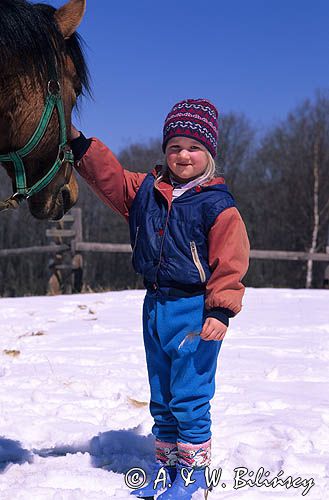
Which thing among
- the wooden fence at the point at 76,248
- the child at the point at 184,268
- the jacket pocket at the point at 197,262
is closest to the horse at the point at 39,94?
the child at the point at 184,268

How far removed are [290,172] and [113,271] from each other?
25.8ft

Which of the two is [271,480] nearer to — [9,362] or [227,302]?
[227,302]

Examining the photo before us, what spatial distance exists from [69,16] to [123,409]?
6.10 ft

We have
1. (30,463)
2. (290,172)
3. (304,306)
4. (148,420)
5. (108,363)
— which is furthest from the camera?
(290,172)

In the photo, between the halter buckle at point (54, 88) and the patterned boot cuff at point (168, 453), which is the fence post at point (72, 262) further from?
the halter buckle at point (54, 88)

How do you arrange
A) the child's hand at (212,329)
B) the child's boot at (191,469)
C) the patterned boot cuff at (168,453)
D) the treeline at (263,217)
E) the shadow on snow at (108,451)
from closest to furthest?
the child's hand at (212,329), the child's boot at (191,469), the patterned boot cuff at (168,453), the shadow on snow at (108,451), the treeline at (263,217)

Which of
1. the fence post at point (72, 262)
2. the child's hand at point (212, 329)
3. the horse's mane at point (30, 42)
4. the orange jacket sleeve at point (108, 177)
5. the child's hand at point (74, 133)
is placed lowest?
the fence post at point (72, 262)

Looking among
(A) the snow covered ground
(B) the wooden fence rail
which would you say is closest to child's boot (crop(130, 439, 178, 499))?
(A) the snow covered ground

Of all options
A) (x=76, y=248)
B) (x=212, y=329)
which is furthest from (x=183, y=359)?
(x=76, y=248)

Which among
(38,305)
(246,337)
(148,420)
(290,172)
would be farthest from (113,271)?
(148,420)

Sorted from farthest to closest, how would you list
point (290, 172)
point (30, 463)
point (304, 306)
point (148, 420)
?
1. point (290, 172)
2. point (304, 306)
3. point (148, 420)
4. point (30, 463)

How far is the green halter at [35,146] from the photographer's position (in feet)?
5.83

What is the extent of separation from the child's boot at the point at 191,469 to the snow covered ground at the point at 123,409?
7 centimetres

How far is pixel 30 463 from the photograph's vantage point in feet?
7.23
